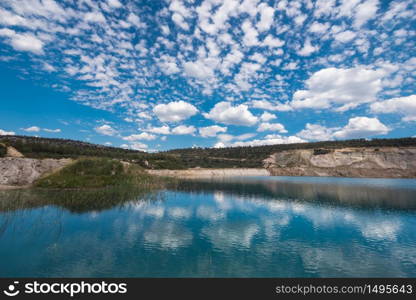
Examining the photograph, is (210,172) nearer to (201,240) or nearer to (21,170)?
(21,170)

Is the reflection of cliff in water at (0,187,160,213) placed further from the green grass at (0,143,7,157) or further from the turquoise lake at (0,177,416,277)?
the green grass at (0,143,7,157)

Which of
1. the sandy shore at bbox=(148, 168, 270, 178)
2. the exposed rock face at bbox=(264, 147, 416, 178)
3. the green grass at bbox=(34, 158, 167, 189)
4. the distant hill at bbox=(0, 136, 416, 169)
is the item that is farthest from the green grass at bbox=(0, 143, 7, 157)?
the exposed rock face at bbox=(264, 147, 416, 178)

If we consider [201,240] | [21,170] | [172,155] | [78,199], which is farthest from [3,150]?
[172,155]

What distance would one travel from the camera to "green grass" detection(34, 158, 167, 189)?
4444cm

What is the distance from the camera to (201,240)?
60.4ft

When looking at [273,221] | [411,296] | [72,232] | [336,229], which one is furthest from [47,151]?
[411,296]

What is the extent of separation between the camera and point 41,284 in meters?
11.2

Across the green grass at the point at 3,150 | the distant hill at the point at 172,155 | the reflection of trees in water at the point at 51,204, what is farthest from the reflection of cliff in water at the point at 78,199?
the distant hill at the point at 172,155

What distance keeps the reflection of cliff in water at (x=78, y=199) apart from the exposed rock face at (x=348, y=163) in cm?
9141

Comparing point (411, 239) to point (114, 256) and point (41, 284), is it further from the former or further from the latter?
point (41, 284)

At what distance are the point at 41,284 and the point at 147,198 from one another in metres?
26.5

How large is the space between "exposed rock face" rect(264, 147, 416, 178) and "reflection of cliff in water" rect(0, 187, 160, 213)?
9141cm

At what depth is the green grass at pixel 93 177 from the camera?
146 feet

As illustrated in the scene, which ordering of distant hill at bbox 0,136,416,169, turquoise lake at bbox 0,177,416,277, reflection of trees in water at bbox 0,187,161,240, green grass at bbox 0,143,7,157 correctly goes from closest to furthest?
turquoise lake at bbox 0,177,416,277, reflection of trees in water at bbox 0,187,161,240, green grass at bbox 0,143,7,157, distant hill at bbox 0,136,416,169
